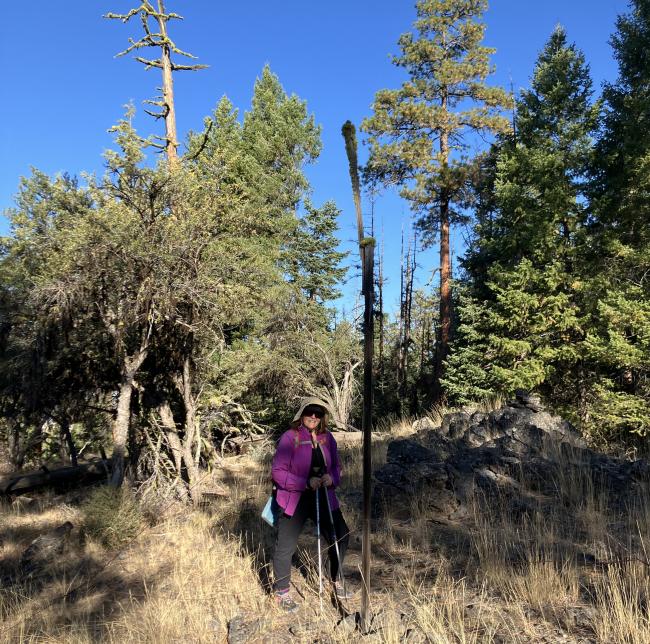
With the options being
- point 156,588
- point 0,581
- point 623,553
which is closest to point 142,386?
point 0,581

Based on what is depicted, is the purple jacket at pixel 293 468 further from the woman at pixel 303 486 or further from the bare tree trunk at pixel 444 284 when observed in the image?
the bare tree trunk at pixel 444 284

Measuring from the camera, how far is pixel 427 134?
1764 cm

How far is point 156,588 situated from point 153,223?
16.8 ft

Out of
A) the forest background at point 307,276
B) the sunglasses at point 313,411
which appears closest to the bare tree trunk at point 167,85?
the forest background at point 307,276

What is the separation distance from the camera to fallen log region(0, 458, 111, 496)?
10.1 m

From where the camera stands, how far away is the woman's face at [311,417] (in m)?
3.73

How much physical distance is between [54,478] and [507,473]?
9.84 metres

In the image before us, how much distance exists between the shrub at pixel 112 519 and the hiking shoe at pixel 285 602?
355 centimetres

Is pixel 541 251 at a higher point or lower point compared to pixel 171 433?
higher

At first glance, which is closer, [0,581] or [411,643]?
[411,643]

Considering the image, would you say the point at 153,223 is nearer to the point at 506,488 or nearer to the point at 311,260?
the point at 506,488

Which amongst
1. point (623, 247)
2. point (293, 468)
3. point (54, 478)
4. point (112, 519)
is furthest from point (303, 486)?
point (623, 247)

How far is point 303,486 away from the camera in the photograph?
3.63 meters

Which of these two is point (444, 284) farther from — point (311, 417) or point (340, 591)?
point (340, 591)
